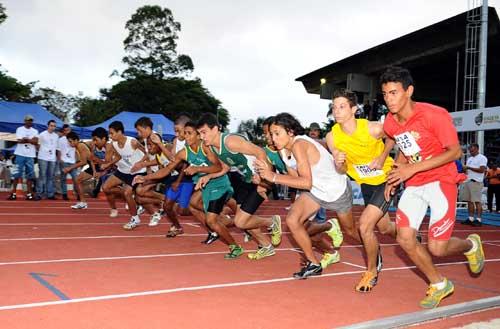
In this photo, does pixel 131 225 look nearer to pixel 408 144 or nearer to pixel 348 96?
pixel 348 96

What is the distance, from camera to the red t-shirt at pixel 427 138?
160 inches

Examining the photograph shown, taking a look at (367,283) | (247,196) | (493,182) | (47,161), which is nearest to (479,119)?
(493,182)

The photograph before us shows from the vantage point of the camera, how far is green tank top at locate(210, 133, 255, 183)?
20.2ft

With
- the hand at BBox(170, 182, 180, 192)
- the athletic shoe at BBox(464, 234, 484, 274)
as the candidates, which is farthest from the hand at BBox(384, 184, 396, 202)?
the hand at BBox(170, 182, 180, 192)

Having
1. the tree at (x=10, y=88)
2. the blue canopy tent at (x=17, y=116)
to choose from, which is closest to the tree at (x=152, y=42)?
the tree at (x=10, y=88)

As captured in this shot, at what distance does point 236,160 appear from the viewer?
635cm

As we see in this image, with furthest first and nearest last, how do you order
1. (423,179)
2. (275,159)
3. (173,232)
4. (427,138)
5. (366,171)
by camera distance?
1. (173,232)
2. (275,159)
3. (366,171)
4. (423,179)
5. (427,138)

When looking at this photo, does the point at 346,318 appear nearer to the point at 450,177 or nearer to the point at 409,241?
the point at 409,241

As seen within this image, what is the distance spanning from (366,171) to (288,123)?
945mm

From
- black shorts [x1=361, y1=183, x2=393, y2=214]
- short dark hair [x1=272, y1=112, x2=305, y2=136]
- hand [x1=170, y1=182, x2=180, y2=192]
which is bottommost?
hand [x1=170, y1=182, x2=180, y2=192]

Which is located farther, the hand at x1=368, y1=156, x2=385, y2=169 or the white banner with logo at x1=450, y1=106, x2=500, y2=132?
the white banner with logo at x1=450, y1=106, x2=500, y2=132

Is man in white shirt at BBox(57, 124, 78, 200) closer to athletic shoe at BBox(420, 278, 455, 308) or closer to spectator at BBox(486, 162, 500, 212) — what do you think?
athletic shoe at BBox(420, 278, 455, 308)

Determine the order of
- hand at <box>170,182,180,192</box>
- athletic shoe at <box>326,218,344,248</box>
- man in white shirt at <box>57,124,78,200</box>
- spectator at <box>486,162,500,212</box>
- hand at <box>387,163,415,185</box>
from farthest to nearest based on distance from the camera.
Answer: spectator at <box>486,162,500,212</box>
man in white shirt at <box>57,124,78,200</box>
hand at <box>170,182,180,192</box>
athletic shoe at <box>326,218,344,248</box>
hand at <box>387,163,415,185</box>

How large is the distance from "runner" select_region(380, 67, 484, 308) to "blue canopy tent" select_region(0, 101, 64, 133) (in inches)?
586
